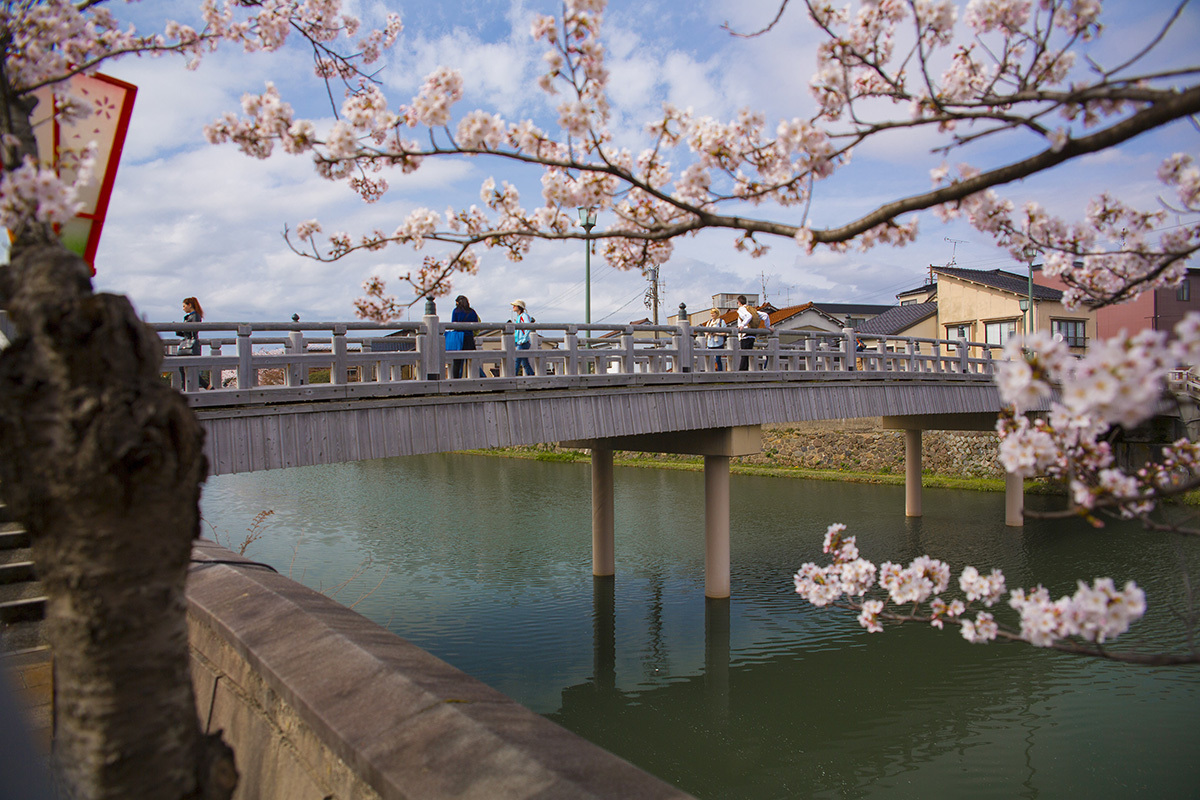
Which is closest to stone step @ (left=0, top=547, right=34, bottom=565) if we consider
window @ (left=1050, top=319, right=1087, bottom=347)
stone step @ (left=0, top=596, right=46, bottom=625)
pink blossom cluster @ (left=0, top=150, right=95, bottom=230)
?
stone step @ (left=0, top=596, right=46, bottom=625)

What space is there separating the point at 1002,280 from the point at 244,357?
4061 cm

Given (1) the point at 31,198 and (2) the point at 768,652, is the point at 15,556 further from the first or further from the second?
(2) the point at 768,652

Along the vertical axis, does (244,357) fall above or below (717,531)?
above

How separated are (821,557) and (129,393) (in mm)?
18281

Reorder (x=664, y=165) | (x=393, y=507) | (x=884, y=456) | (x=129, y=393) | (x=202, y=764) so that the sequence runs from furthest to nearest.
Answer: (x=884, y=456) < (x=393, y=507) < (x=664, y=165) < (x=202, y=764) < (x=129, y=393)

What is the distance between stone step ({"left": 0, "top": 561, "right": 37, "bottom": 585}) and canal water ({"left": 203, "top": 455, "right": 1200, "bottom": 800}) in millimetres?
5135

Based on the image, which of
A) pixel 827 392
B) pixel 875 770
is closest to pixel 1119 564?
pixel 827 392

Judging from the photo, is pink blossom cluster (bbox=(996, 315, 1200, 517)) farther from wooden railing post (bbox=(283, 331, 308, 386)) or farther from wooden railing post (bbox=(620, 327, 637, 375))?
wooden railing post (bbox=(620, 327, 637, 375))

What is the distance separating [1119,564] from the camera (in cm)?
1830

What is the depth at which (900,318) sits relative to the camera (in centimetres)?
4406

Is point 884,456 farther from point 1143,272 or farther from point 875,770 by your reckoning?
point 1143,272

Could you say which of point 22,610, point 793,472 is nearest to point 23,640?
point 22,610

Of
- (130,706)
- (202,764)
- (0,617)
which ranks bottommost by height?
(0,617)

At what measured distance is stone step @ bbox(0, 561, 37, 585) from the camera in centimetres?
514
